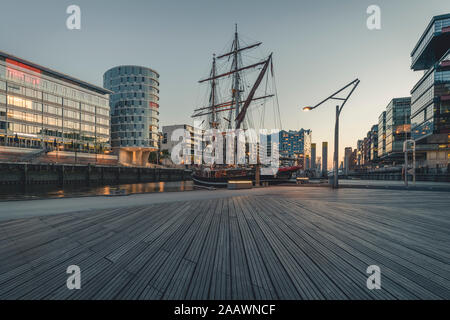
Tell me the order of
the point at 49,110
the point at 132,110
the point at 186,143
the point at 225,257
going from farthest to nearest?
the point at 186,143
the point at 132,110
the point at 49,110
the point at 225,257

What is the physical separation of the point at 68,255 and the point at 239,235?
333cm

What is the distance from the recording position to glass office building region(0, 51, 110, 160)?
5266cm

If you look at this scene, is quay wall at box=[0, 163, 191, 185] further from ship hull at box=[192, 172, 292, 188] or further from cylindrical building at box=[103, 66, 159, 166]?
cylindrical building at box=[103, 66, 159, 166]

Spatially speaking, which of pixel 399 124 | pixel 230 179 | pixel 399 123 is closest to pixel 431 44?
pixel 399 123

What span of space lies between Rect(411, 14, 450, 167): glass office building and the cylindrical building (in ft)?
294

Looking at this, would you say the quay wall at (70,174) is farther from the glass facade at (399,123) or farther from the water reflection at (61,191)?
the glass facade at (399,123)

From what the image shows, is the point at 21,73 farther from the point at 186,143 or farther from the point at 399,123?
the point at 399,123

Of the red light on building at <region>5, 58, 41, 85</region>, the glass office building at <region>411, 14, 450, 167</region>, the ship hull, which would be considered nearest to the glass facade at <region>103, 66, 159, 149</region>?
the red light on building at <region>5, 58, 41, 85</region>

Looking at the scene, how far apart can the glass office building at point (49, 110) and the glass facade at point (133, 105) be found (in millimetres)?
6265

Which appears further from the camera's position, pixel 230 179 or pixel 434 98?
pixel 434 98

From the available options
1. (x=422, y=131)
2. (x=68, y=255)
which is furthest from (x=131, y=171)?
(x=422, y=131)

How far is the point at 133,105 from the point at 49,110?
2745cm

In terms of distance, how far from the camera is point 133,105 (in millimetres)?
82188
